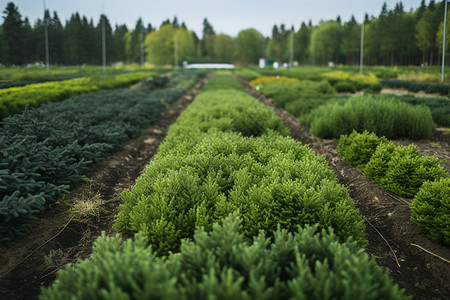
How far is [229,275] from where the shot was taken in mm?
1652

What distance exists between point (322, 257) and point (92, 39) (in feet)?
131

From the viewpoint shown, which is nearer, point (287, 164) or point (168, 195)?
point (168, 195)

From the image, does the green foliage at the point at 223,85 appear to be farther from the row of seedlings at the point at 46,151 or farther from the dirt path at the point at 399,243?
the dirt path at the point at 399,243

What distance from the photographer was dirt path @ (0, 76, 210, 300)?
11.1 ft

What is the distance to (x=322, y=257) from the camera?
2184 mm

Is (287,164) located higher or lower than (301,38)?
lower

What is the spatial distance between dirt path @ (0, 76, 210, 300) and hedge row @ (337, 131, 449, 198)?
4.43 m

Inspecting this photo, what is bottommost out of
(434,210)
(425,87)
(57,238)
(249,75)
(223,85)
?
(57,238)

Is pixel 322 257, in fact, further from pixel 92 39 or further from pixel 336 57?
pixel 92 39

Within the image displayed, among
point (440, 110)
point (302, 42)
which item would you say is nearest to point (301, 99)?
point (440, 110)

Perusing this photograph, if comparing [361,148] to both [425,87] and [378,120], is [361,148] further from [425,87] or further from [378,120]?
[425,87]

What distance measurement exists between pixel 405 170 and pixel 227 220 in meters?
3.59

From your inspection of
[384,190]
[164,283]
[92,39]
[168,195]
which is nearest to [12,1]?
[168,195]

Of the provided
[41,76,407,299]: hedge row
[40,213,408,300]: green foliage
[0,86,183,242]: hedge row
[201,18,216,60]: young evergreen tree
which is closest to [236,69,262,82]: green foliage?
[0,86,183,242]: hedge row
